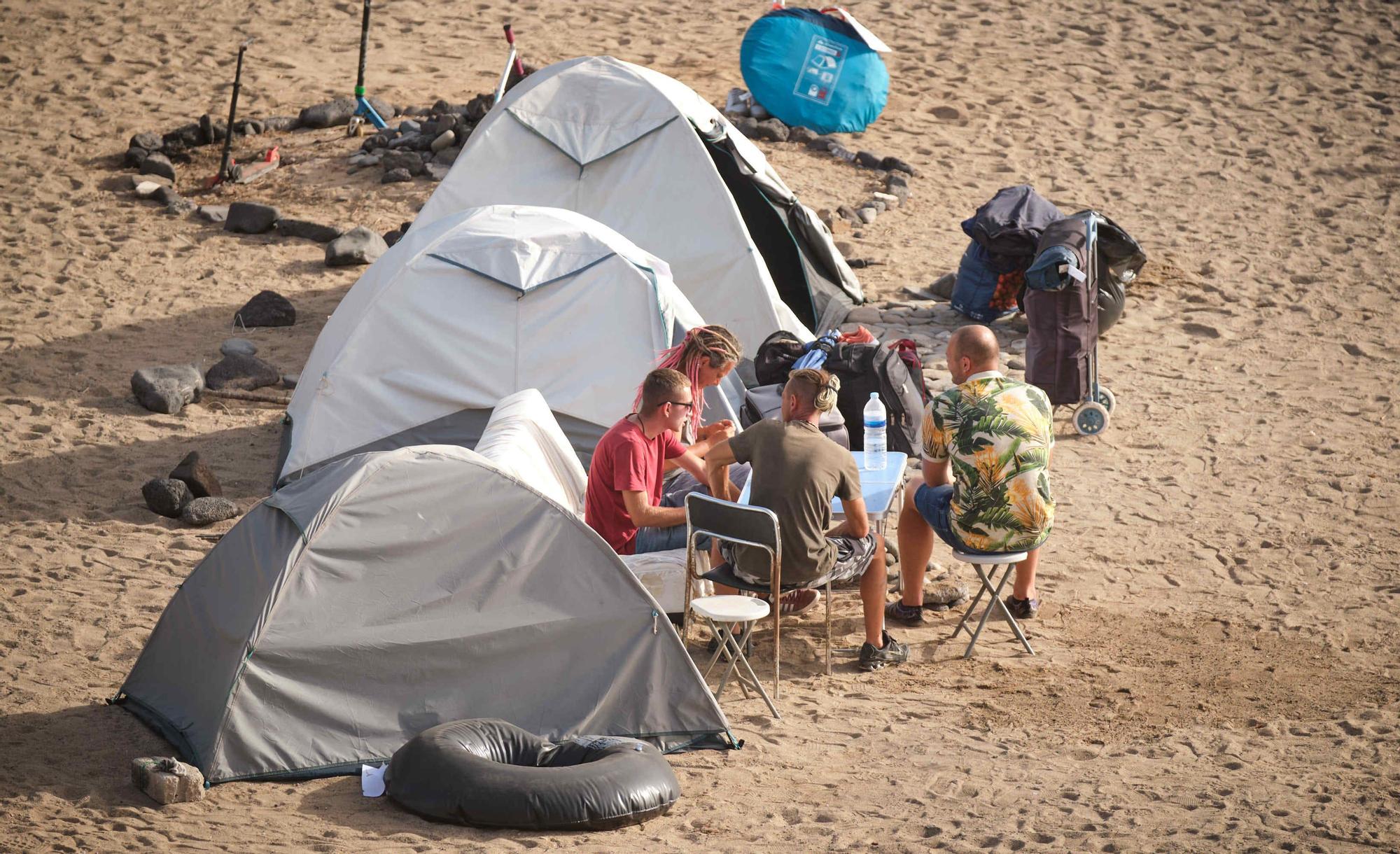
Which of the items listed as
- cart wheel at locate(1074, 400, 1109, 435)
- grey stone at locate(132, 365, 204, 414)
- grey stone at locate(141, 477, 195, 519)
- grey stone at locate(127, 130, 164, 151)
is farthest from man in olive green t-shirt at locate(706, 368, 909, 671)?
grey stone at locate(127, 130, 164, 151)

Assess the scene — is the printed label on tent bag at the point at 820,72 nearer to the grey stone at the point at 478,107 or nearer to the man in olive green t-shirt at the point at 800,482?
the grey stone at the point at 478,107

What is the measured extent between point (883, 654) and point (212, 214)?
29.3 ft

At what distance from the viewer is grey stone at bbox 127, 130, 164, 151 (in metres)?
13.8

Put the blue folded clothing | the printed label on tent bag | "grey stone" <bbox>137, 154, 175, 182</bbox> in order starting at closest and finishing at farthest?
the blue folded clothing < "grey stone" <bbox>137, 154, 175, 182</bbox> < the printed label on tent bag

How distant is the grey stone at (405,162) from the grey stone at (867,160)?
4.54 metres

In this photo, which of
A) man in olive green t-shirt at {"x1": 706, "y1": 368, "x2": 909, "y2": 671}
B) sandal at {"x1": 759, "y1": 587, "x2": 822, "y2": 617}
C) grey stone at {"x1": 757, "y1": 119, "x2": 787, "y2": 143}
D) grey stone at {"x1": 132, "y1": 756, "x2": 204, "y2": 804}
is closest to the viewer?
grey stone at {"x1": 132, "y1": 756, "x2": 204, "y2": 804}

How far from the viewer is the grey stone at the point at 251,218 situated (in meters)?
12.4

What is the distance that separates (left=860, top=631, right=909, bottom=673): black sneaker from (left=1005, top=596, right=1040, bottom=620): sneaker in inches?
30.4

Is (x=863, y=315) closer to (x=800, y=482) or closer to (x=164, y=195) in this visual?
(x=800, y=482)

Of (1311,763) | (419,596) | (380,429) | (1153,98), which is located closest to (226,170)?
(380,429)

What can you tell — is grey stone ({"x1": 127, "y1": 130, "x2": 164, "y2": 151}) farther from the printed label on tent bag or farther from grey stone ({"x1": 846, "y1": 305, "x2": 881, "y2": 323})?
grey stone ({"x1": 846, "y1": 305, "x2": 881, "y2": 323})

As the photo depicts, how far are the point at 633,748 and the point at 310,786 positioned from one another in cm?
122

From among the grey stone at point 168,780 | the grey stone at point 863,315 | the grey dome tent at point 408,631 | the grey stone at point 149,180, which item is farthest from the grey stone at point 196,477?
the grey stone at point 149,180

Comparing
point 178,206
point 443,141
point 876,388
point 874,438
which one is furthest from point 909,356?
point 178,206
